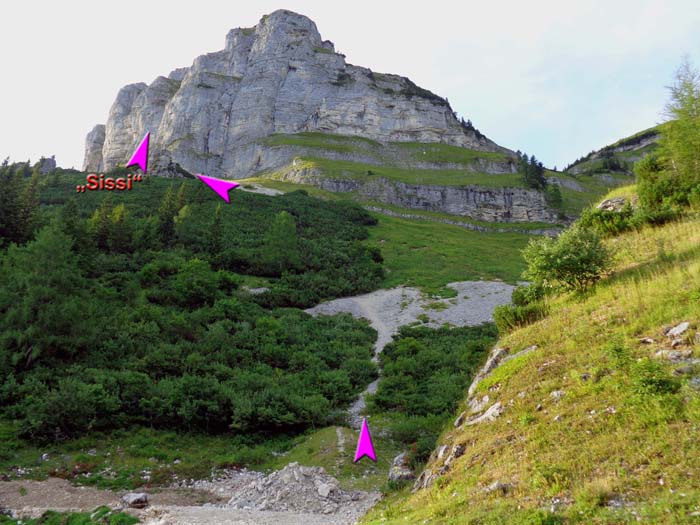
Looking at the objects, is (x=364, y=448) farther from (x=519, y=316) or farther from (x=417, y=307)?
(x=417, y=307)

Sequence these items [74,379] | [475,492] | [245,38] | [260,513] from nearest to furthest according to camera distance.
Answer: [475,492]
[260,513]
[74,379]
[245,38]

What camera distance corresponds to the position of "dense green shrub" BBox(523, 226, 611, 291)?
13812mm

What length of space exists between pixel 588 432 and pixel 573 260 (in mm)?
7393

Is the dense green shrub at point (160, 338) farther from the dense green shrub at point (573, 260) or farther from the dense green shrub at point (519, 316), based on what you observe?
the dense green shrub at point (573, 260)

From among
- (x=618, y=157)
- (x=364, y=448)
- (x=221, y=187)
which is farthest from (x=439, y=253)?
(x=618, y=157)

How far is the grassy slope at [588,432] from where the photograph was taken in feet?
19.8

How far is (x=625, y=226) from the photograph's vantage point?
1795 cm

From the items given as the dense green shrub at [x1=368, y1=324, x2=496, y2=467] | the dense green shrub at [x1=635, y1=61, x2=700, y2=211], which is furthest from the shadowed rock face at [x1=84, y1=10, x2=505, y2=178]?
the dense green shrub at [x1=635, y1=61, x2=700, y2=211]

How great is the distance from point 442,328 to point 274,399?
18.4 metres

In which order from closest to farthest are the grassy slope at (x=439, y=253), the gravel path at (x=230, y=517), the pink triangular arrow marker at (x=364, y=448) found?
the gravel path at (x=230, y=517), the pink triangular arrow marker at (x=364, y=448), the grassy slope at (x=439, y=253)

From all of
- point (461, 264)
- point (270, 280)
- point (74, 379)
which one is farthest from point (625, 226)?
point (461, 264)

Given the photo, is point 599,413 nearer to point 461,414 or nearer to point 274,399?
point 461,414

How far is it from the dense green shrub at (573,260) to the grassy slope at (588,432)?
1.03 metres

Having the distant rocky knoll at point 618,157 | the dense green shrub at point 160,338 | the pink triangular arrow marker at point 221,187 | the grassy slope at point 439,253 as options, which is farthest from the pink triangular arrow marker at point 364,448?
the distant rocky knoll at point 618,157
